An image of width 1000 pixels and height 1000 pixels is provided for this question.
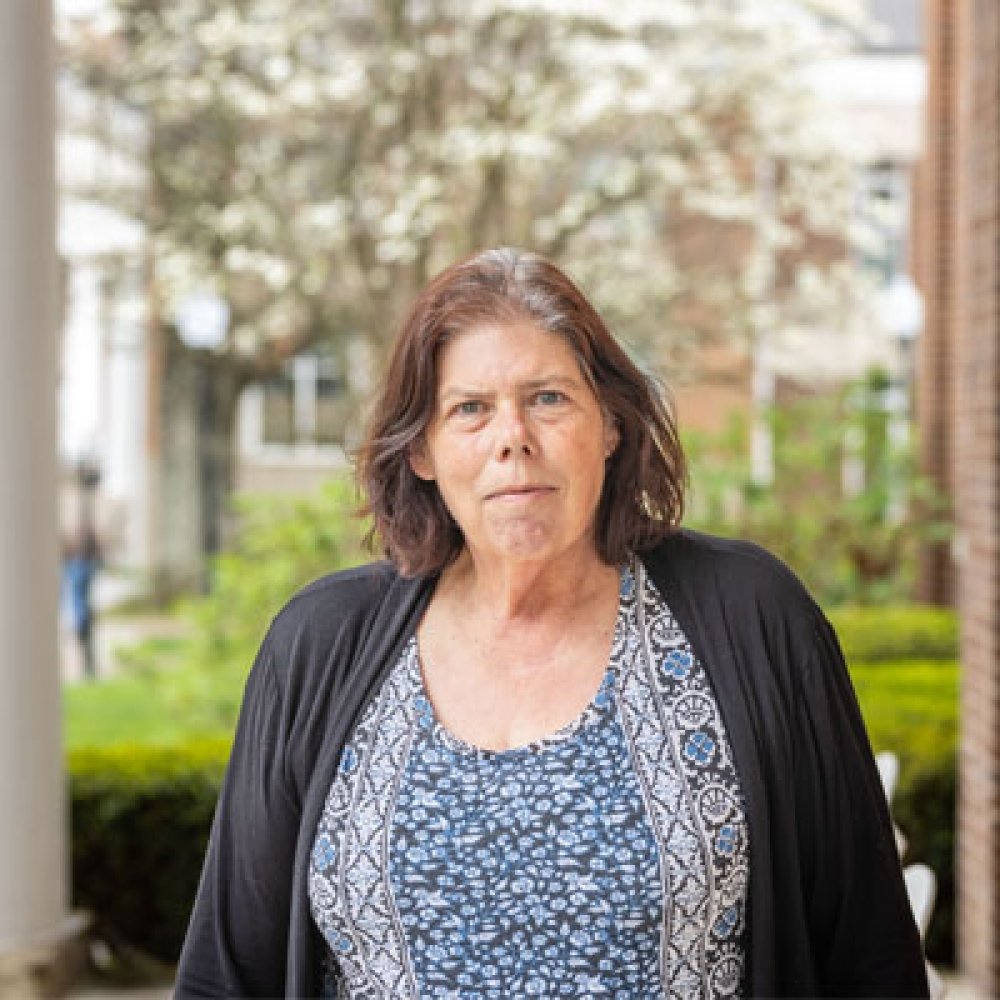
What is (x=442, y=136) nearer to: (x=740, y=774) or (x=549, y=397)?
(x=549, y=397)

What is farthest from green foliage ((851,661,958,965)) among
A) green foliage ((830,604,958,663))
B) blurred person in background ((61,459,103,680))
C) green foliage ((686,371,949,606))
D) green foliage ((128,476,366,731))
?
blurred person in background ((61,459,103,680))

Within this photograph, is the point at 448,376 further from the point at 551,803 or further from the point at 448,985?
the point at 448,985

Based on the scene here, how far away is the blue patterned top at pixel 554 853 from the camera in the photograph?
2.23 m

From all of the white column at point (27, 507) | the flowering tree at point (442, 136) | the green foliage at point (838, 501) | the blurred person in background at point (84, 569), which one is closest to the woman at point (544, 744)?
the white column at point (27, 507)

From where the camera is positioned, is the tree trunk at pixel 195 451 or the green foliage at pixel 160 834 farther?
the tree trunk at pixel 195 451

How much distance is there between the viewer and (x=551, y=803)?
2.28 metres

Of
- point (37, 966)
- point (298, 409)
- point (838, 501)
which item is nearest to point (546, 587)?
point (37, 966)

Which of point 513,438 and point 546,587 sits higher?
point 513,438

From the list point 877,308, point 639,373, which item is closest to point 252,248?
point 877,308

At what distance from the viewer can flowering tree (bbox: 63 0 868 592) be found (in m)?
14.6

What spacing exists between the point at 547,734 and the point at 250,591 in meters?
8.48

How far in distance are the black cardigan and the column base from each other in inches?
142

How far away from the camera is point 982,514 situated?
587 cm

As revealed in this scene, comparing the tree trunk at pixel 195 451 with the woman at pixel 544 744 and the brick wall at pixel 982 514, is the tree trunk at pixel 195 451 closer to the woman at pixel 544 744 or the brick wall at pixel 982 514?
the brick wall at pixel 982 514
